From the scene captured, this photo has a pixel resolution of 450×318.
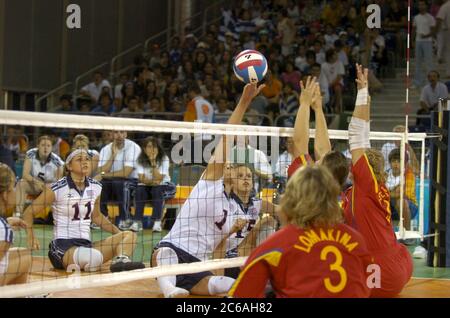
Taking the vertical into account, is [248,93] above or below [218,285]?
above

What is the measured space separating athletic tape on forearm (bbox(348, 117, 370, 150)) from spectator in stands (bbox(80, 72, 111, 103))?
1421 centimetres

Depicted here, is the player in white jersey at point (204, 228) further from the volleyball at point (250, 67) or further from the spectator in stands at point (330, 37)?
the spectator in stands at point (330, 37)

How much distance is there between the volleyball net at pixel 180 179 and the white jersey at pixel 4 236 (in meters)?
Result: 0.30

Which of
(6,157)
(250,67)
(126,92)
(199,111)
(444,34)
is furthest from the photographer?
(126,92)

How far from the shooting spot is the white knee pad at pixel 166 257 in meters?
6.88

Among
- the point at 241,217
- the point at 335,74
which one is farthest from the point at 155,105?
the point at 241,217

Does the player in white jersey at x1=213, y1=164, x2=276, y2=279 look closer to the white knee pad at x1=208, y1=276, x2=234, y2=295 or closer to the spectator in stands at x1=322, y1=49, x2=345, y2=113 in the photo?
the white knee pad at x1=208, y1=276, x2=234, y2=295

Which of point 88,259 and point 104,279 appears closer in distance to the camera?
point 104,279

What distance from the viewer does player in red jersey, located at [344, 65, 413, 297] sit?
6500mm

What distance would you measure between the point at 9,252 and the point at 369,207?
2654mm

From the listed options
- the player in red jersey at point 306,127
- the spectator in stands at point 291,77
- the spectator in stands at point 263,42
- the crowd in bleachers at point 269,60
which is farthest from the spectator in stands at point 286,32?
the player in red jersey at point 306,127

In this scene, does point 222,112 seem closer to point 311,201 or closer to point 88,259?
point 88,259

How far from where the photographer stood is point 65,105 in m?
19.3

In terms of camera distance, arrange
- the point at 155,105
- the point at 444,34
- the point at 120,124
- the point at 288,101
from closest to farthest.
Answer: the point at 120,124
the point at 288,101
the point at 444,34
the point at 155,105
